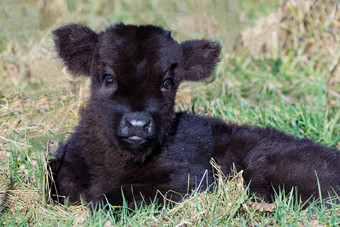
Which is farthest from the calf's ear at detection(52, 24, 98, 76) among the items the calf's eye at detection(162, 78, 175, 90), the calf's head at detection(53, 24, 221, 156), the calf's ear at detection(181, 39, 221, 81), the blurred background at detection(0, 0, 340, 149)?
the blurred background at detection(0, 0, 340, 149)

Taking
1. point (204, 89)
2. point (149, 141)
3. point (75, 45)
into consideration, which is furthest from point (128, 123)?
point (204, 89)

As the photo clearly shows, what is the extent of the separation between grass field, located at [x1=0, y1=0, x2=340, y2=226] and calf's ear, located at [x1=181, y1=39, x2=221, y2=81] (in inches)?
59.3

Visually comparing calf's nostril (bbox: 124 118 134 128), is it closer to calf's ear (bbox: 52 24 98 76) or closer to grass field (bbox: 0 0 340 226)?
grass field (bbox: 0 0 340 226)

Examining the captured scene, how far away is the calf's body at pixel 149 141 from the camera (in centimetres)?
531

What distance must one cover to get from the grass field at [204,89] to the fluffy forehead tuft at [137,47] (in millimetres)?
1336

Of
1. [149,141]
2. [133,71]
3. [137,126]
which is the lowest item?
[149,141]

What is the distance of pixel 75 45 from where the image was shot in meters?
6.00

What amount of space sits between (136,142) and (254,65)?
600 centimetres

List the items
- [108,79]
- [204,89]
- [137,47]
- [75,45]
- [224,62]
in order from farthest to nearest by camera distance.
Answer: [224,62] → [204,89] → [75,45] → [108,79] → [137,47]

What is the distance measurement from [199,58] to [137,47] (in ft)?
3.65

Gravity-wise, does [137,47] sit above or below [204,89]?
above

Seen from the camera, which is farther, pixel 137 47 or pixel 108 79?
pixel 108 79

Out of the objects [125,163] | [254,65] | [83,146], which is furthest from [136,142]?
[254,65]

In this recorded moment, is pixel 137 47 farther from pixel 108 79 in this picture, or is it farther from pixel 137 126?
pixel 137 126
